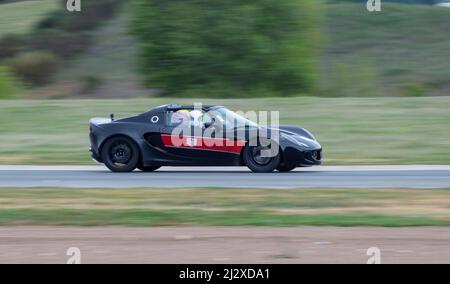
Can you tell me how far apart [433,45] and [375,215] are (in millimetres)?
63703

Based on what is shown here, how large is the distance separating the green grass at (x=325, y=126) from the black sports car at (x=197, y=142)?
2.85m

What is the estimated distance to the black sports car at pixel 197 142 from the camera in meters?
16.6

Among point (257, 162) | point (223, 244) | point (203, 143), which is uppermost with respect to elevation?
point (203, 143)

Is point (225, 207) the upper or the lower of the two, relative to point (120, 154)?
lower

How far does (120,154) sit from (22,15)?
2588 inches

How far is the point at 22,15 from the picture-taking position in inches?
3157

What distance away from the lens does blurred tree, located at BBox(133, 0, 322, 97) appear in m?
38.5

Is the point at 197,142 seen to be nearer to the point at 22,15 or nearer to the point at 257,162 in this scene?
the point at 257,162

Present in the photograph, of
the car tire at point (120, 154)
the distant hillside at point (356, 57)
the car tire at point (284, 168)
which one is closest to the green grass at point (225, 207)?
the car tire at point (284, 168)

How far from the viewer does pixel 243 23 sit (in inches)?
1565

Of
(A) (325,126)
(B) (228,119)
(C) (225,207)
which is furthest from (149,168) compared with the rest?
(A) (325,126)

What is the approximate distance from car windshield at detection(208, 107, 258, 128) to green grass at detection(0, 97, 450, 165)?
311 cm
